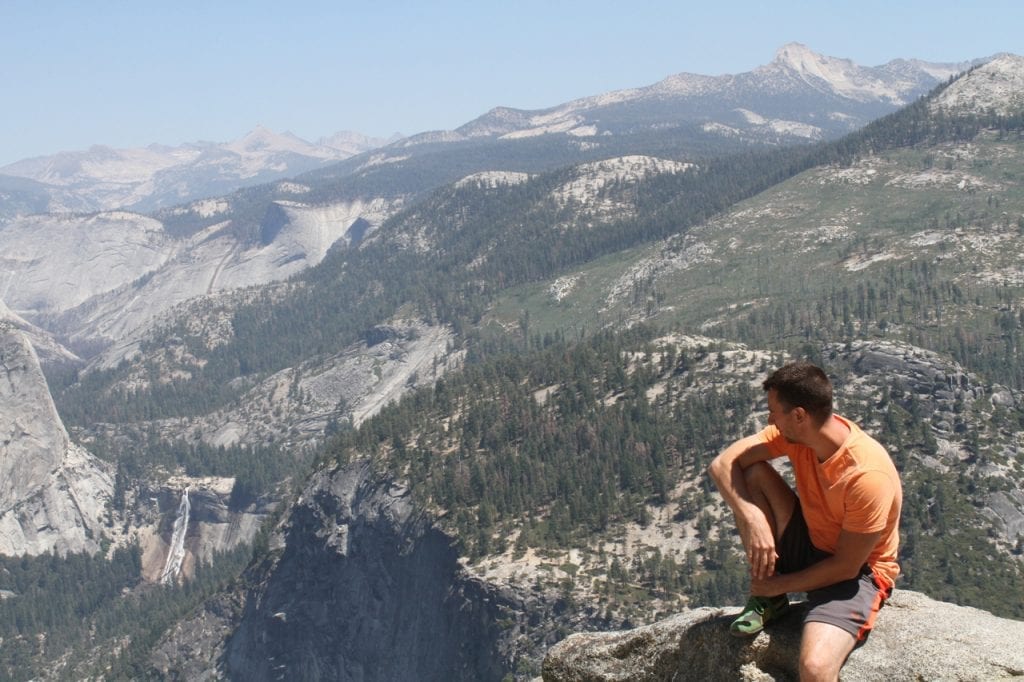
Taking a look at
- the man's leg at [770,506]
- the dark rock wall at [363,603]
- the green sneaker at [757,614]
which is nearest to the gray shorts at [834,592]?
the man's leg at [770,506]

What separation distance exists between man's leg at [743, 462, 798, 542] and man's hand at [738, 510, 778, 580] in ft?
1.03

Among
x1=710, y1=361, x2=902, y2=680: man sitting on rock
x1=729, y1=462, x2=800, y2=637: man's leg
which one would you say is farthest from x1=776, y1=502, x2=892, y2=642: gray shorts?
x1=729, y1=462, x2=800, y2=637: man's leg

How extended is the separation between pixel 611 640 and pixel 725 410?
136251mm

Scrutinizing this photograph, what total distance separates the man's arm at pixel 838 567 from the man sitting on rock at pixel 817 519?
0.02 meters

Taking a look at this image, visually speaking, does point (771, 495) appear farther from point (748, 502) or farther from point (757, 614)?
point (757, 614)

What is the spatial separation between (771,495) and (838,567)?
1810 millimetres

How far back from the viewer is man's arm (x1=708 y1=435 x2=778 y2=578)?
17062mm

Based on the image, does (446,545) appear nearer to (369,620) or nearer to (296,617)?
(369,620)

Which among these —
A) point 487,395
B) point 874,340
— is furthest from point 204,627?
point 874,340

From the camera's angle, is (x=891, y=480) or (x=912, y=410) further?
(x=912, y=410)

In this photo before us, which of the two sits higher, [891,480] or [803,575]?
[891,480]

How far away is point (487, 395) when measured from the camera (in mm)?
197375

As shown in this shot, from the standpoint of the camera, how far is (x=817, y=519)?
1705 cm

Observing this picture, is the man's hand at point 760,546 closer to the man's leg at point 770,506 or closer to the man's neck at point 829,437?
the man's leg at point 770,506
